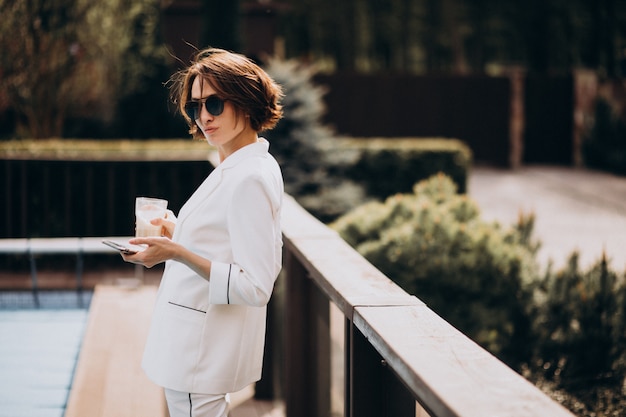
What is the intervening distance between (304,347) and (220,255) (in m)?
1.78

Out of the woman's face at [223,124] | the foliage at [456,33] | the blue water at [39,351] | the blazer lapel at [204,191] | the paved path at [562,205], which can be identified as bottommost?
the paved path at [562,205]

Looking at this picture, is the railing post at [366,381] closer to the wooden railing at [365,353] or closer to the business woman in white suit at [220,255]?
the wooden railing at [365,353]

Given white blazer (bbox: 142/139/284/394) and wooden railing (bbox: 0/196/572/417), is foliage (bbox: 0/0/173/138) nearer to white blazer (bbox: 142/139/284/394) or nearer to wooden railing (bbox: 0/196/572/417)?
wooden railing (bbox: 0/196/572/417)

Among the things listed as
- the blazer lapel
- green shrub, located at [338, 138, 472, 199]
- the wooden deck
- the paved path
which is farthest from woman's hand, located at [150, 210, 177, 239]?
green shrub, located at [338, 138, 472, 199]

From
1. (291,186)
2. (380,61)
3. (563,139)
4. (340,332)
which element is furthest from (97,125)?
(380,61)

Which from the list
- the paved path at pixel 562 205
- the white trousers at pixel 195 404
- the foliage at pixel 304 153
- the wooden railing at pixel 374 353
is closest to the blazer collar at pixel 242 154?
the wooden railing at pixel 374 353

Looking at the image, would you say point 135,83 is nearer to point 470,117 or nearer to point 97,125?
point 97,125

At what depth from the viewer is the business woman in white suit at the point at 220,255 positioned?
2.52 metres

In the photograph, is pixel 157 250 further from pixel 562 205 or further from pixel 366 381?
pixel 562 205

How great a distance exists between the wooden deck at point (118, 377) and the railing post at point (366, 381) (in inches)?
69.9

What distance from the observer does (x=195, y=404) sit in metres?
2.73

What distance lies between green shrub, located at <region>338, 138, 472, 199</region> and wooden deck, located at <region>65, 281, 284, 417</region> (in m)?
9.22

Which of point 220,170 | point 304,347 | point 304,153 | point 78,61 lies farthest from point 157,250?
point 78,61

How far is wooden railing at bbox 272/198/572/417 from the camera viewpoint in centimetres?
199
